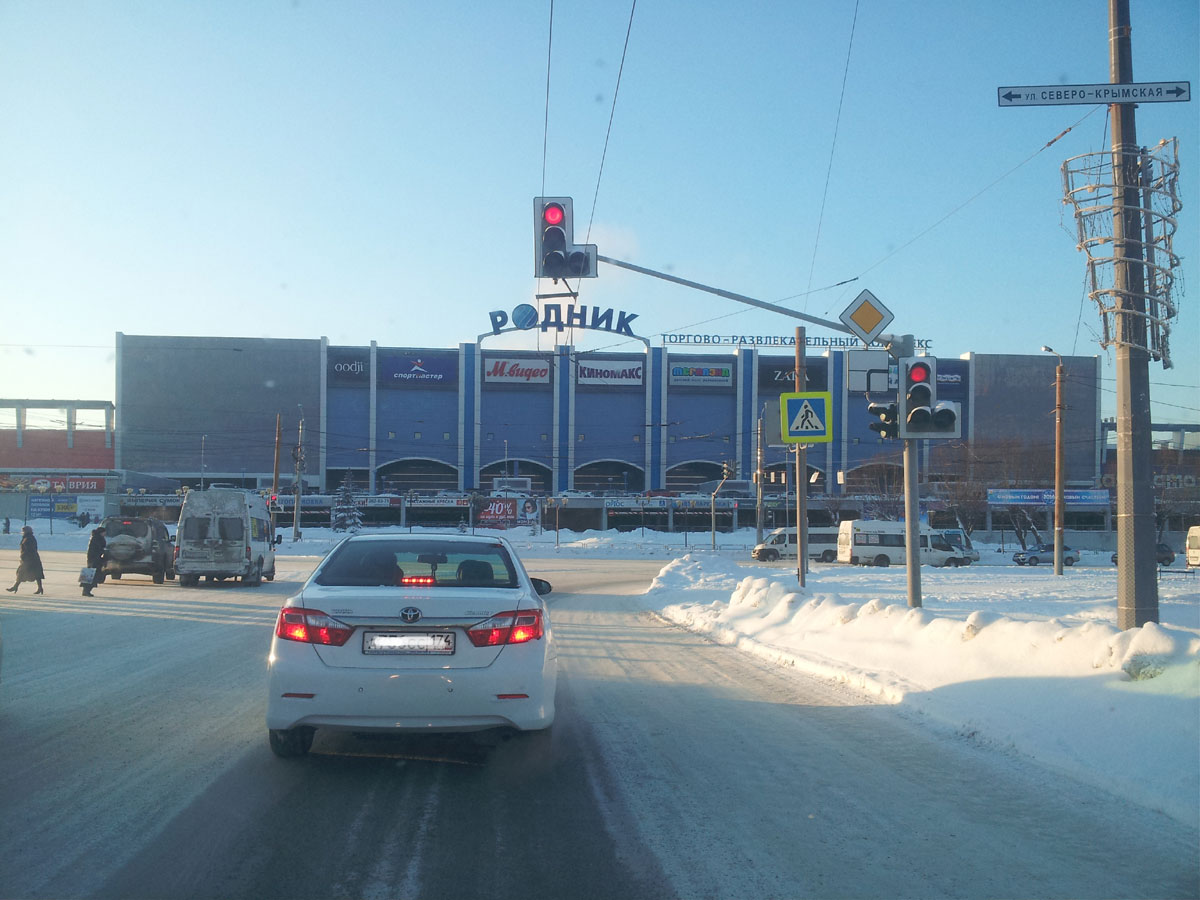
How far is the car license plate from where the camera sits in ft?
18.7

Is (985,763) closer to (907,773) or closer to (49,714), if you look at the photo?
(907,773)

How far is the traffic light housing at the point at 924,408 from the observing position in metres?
12.8

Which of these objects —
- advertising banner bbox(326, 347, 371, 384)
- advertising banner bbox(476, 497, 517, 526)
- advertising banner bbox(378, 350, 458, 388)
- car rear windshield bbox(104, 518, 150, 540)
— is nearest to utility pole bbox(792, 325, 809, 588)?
car rear windshield bbox(104, 518, 150, 540)

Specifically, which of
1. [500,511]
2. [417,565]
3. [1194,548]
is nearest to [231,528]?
[417,565]

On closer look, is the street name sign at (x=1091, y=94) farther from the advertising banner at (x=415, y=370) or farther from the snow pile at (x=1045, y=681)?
the advertising banner at (x=415, y=370)

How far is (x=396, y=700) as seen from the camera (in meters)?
5.61

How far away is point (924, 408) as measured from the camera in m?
12.9

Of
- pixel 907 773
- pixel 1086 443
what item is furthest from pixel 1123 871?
pixel 1086 443

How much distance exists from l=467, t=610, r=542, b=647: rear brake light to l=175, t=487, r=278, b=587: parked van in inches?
854

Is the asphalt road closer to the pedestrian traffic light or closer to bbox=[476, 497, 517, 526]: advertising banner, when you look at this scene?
the pedestrian traffic light

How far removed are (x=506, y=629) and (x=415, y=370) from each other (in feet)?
238

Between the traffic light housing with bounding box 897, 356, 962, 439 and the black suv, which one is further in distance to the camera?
the black suv

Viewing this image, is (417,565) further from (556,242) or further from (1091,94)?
(1091,94)

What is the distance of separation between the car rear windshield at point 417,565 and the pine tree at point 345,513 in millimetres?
61953
